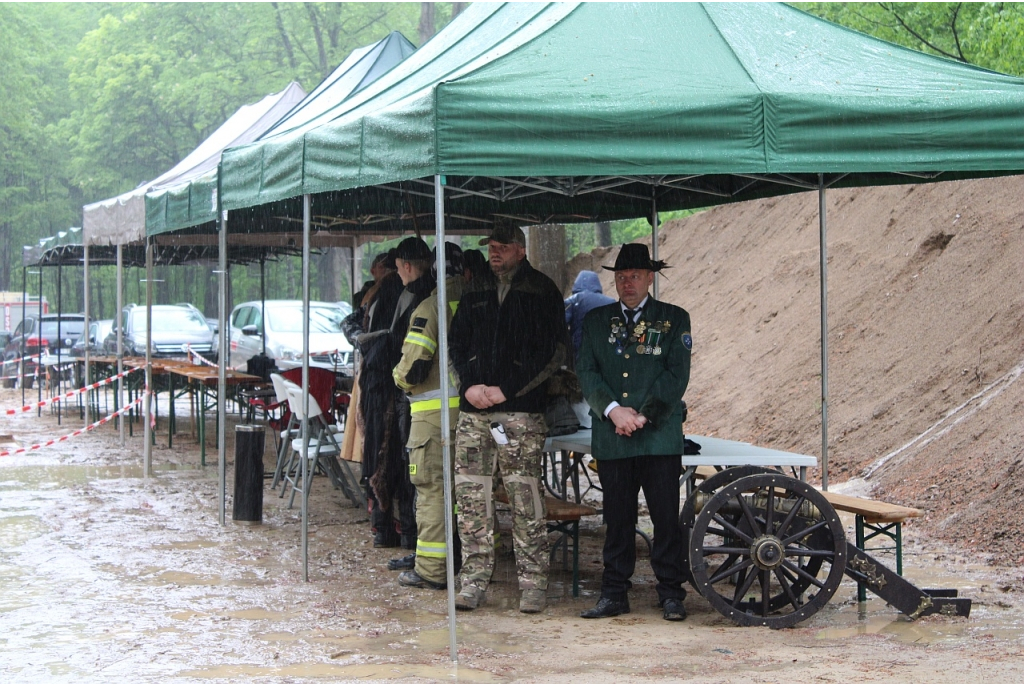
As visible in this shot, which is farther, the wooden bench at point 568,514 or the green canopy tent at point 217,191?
the green canopy tent at point 217,191

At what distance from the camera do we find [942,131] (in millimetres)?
5516

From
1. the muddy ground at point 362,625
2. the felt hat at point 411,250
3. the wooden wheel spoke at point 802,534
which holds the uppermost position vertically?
the felt hat at point 411,250

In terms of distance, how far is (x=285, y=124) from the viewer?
8945 mm

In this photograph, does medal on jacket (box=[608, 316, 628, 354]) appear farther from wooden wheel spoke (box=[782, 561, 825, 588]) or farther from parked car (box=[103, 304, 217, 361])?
parked car (box=[103, 304, 217, 361])

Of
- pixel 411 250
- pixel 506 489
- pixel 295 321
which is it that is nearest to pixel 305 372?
pixel 411 250

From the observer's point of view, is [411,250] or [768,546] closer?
[768,546]

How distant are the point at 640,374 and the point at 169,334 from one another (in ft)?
61.5

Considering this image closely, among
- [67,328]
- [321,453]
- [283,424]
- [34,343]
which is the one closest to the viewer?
[321,453]

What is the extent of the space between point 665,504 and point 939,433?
4911 millimetres

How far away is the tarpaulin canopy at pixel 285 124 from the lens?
871 centimetres

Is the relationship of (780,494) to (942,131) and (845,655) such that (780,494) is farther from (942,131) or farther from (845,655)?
(942,131)

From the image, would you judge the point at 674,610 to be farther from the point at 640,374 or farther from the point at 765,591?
the point at 640,374

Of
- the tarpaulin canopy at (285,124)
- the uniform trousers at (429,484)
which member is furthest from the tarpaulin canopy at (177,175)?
the uniform trousers at (429,484)

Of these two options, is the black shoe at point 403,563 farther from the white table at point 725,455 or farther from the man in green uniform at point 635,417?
the man in green uniform at point 635,417
